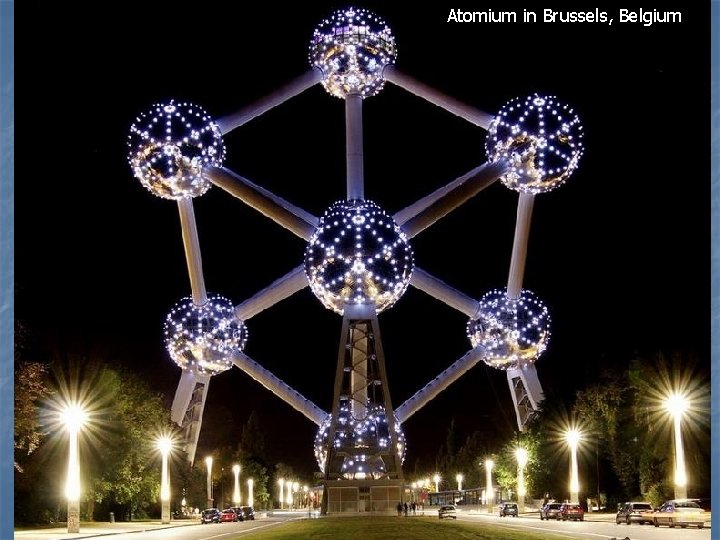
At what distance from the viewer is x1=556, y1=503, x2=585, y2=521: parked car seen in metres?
51.0

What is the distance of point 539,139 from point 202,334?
23.9 meters

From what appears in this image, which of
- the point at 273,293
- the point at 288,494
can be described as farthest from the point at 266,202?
the point at 288,494

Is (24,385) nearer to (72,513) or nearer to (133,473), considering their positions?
(72,513)

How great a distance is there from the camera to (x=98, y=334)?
61.6 metres

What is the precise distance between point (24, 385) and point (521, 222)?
4057cm

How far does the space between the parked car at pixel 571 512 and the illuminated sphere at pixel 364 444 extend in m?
16.7

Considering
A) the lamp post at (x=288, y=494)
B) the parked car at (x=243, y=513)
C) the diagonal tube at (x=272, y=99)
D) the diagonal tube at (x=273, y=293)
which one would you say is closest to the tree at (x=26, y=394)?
the diagonal tube at (x=272, y=99)

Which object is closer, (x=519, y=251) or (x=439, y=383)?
(x=519, y=251)

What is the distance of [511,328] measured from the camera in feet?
223

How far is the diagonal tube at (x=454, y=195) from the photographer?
2544 inches

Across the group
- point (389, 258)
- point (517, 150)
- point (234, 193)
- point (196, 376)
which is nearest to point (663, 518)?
point (389, 258)

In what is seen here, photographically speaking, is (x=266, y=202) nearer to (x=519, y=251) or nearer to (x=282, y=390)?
(x=282, y=390)

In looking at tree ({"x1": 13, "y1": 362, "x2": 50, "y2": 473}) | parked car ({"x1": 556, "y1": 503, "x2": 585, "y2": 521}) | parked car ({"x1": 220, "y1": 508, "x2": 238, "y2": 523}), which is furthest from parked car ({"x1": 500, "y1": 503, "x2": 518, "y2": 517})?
tree ({"x1": 13, "y1": 362, "x2": 50, "y2": 473})

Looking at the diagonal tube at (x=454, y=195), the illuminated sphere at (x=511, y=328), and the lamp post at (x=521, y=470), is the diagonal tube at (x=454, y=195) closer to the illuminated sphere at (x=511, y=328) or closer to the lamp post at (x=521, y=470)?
the illuminated sphere at (x=511, y=328)
